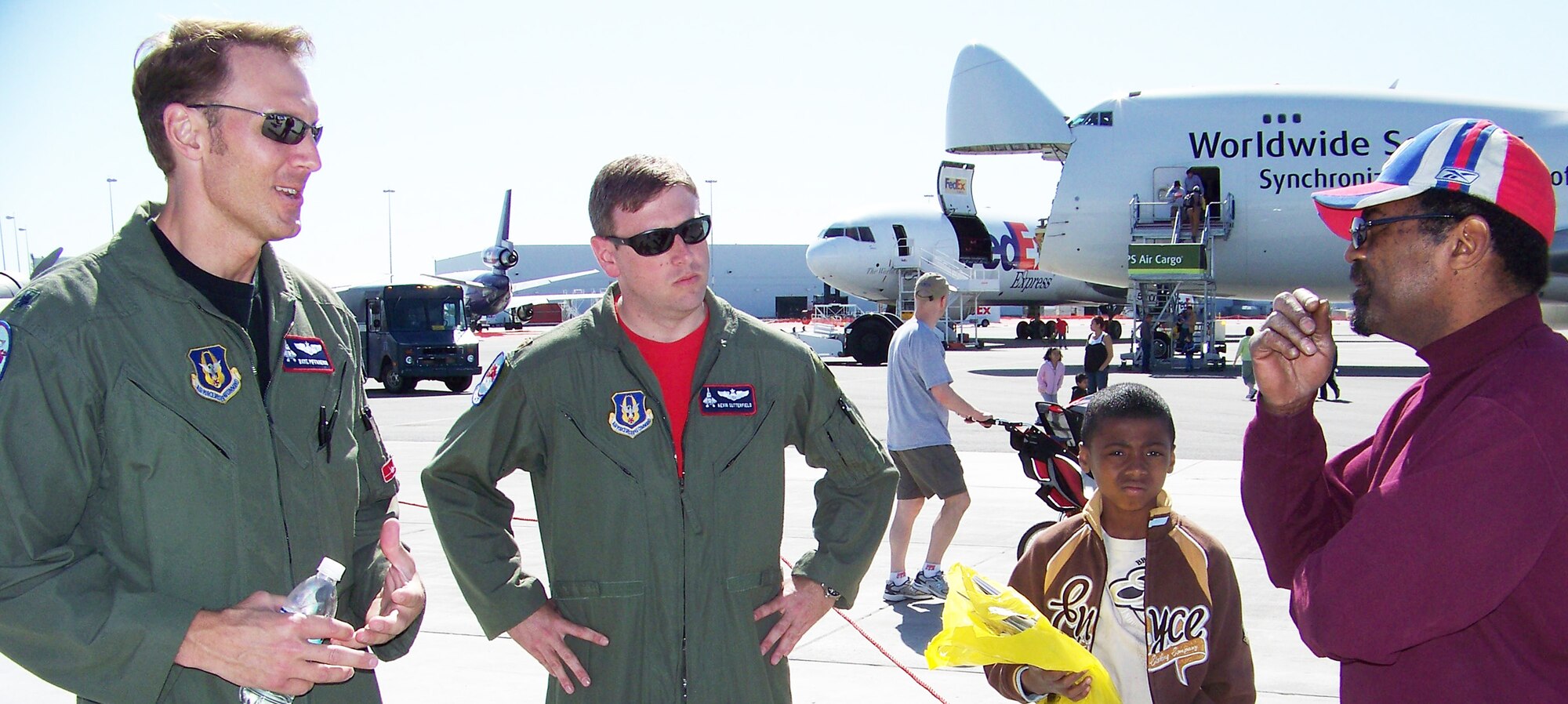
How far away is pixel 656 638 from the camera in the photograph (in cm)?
260

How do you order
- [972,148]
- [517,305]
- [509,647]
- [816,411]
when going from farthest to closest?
[517,305] → [972,148] → [509,647] → [816,411]

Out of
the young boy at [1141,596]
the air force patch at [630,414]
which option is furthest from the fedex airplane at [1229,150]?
the air force patch at [630,414]

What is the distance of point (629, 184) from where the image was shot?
2.79m

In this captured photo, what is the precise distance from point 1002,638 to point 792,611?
1.73 ft

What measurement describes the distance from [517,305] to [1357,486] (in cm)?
6129

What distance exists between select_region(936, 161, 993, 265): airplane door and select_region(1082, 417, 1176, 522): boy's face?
28836mm

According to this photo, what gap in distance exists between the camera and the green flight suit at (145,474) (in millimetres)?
1829

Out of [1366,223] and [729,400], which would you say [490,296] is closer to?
[729,400]

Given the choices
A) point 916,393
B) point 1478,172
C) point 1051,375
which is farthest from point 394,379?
point 1478,172

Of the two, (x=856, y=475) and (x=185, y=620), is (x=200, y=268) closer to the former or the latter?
(x=185, y=620)

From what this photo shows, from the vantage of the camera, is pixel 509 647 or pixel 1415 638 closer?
pixel 1415 638

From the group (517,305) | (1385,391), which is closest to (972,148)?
(1385,391)

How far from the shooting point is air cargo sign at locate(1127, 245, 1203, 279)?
2238cm

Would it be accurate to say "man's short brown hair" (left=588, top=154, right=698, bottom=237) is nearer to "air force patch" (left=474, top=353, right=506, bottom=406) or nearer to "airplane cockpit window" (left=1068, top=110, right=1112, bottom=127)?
"air force patch" (left=474, top=353, right=506, bottom=406)
